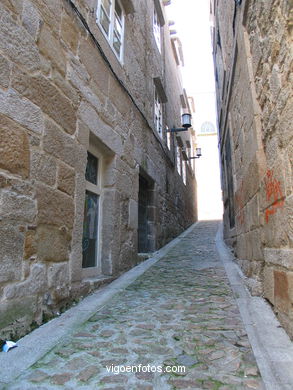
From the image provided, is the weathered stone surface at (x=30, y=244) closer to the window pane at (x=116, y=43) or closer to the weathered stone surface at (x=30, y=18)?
the weathered stone surface at (x=30, y=18)

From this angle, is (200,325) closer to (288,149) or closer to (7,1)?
(288,149)

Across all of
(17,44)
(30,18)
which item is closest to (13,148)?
(17,44)

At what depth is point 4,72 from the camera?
2.21 meters

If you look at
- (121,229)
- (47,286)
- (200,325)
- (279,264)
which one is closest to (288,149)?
(279,264)

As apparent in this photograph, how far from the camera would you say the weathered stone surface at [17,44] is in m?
2.24

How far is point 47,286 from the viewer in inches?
101

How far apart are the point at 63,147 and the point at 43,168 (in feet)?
1.40

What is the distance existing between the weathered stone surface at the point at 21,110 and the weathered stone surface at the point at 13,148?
65 millimetres

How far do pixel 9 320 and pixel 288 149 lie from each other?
2.26 meters

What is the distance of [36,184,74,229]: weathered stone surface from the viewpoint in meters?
2.56

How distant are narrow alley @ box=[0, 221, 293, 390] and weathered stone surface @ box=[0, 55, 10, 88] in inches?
74.3

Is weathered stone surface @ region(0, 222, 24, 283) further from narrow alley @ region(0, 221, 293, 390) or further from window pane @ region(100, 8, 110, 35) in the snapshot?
window pane @ region(100, 8, 110, 35)

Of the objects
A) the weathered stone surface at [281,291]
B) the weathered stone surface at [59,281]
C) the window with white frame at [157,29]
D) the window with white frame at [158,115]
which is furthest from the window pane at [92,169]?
the window with white frame at [157,29]

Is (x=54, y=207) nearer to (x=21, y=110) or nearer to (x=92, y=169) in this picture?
(x=21, y=110)
